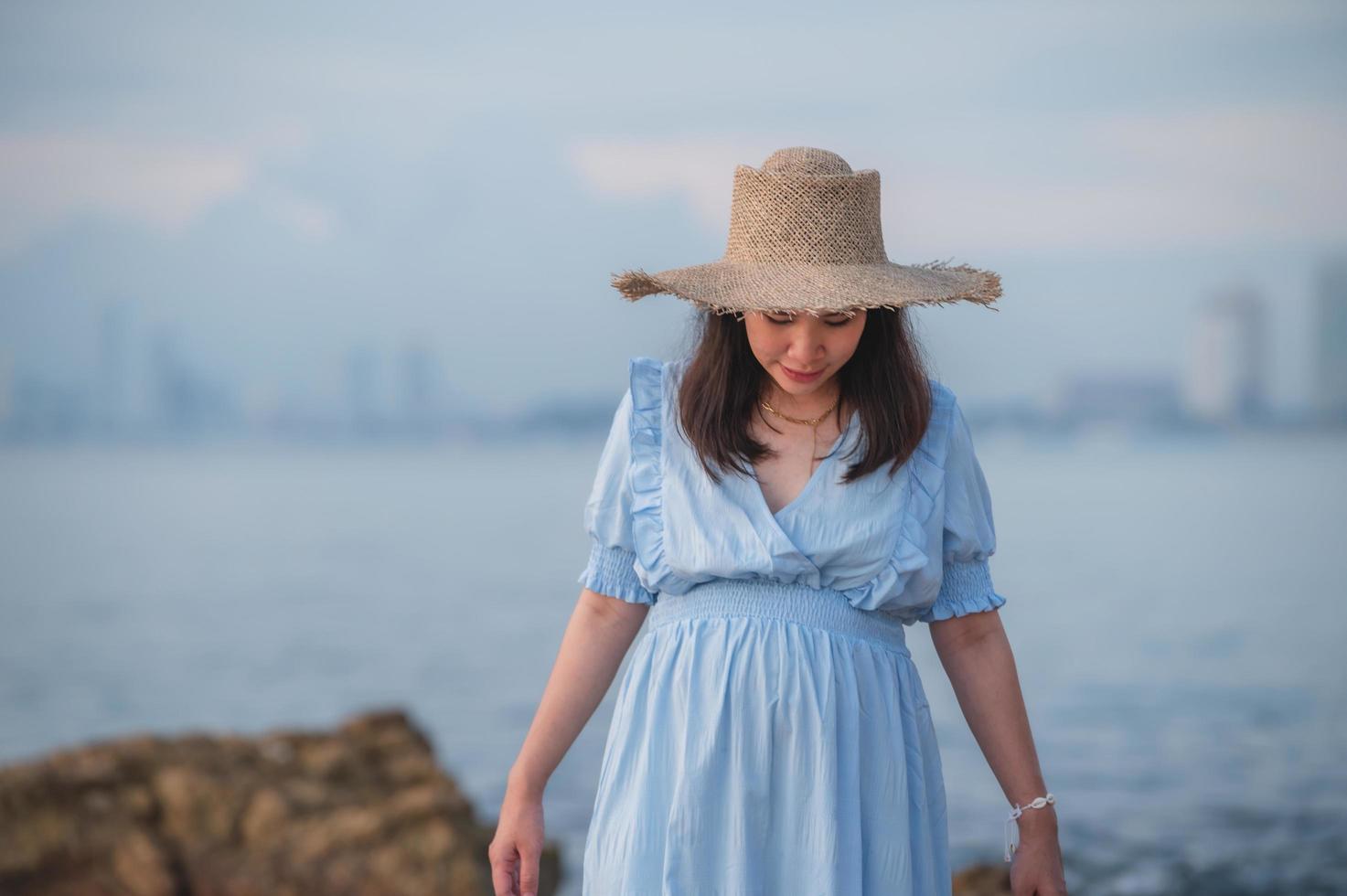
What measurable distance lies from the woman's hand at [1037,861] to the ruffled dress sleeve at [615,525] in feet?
1.54

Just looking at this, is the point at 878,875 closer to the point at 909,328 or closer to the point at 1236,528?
the point at 909,328

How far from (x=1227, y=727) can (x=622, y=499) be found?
5117 millimetres

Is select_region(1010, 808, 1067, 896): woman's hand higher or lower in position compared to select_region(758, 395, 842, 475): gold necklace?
lower

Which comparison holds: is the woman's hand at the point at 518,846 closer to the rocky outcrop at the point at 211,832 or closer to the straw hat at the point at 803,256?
the straw hat at the point at 803,256

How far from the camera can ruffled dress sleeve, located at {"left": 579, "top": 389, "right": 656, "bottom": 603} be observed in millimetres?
1510

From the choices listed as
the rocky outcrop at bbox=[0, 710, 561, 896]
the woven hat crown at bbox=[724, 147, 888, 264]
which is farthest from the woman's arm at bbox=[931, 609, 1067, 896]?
the rocky outcrop at bbox=[0, 710, 561, 896]

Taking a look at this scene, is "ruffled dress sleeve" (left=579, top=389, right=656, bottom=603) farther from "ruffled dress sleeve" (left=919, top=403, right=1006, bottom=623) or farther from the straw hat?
"ruffled dress sleeve" (left=919, top=403, right=1006, bottom=623)

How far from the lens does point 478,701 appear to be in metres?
6.43

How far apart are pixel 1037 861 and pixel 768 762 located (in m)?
0.33

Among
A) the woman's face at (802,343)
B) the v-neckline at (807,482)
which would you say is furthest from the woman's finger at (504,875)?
the woman's face at (802,343)

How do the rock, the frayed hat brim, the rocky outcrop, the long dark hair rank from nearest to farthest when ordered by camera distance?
the frayed hat brim, the long dark hair, the rock, the rocky outcrop

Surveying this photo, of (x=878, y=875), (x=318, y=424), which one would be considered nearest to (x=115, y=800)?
(x=878, y=875)

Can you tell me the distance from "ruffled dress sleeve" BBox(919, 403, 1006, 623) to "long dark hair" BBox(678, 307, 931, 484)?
0.17ft

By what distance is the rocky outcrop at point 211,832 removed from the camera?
2930mm
